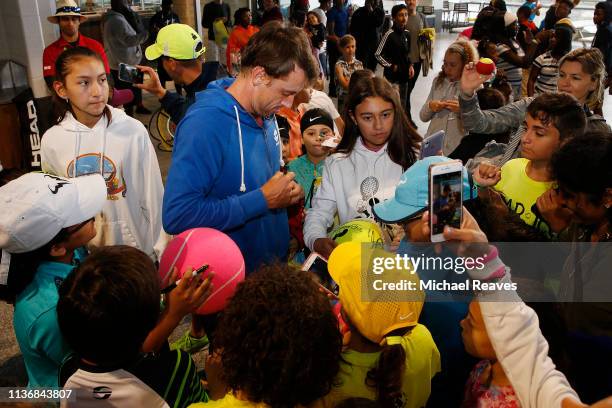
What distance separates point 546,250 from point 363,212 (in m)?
0.81

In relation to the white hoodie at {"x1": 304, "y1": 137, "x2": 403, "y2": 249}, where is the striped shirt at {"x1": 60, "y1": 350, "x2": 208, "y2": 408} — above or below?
below

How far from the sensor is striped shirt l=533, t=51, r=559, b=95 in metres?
5.56

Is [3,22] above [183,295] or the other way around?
above

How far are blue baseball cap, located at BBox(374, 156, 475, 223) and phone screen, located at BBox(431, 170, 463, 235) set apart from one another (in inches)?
6.5

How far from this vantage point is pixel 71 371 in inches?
61.4

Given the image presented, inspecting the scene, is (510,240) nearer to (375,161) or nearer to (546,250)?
(546,250)

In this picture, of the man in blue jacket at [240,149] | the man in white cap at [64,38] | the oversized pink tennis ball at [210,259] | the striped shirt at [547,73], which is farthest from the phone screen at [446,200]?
the striped shirt at [547,73]

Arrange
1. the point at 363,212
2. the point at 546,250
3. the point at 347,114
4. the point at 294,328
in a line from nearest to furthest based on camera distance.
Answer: the point at 294,328
the point at 546,250
the point at 363,212
the point at 347,114

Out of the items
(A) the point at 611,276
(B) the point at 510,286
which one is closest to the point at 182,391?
(B) the point at 510,286

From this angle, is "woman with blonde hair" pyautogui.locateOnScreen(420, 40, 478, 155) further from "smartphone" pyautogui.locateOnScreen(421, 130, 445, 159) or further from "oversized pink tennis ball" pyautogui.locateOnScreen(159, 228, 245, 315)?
"oversized pink tennis ball" pyautogui.locateOnScreen(159, 228, 245, 315)

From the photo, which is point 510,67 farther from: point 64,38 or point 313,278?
point 313,278

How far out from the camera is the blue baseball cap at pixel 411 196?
1903 mm

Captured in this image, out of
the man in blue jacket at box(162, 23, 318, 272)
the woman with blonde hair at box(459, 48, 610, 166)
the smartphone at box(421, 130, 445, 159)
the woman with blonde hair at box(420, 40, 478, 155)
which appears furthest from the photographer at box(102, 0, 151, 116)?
the smartphone at box(421, 130, 445, 159)

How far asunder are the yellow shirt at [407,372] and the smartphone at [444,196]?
1.13 ft
